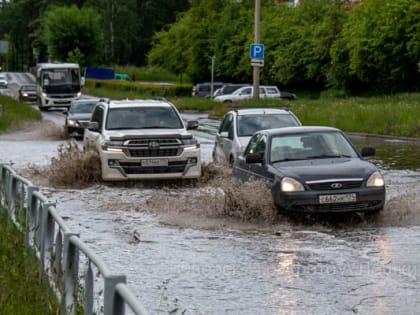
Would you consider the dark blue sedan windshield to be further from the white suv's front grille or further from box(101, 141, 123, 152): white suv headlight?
box(101, 141, 123, 152): white suv headlight

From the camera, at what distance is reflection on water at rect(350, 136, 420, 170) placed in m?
23.5

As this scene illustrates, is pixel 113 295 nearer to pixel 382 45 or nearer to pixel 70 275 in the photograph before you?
pixel 70 275

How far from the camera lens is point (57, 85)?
58156 millimetres

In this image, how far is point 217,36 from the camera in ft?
265

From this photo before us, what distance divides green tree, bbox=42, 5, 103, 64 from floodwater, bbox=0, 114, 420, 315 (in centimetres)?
8535

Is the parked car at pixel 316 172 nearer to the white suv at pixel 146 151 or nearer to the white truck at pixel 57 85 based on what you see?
the white suv at pixel 146 151

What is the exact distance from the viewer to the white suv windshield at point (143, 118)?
65.7ft

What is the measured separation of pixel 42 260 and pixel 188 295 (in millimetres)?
1598

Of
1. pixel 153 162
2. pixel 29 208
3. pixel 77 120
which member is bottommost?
pixel 77 120

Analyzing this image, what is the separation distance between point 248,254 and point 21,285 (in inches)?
160

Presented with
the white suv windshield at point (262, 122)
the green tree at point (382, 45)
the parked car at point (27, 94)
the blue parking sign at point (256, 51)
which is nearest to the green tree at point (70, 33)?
the parked car at point (27, 94)

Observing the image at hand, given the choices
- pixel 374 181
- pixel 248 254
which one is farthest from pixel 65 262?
pixel 374 181

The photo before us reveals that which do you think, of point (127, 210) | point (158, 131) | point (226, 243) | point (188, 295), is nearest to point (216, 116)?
point (158, 131)

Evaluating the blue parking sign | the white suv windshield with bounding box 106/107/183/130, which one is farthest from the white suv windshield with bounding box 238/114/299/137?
the blue parking sign
